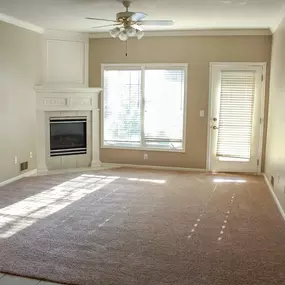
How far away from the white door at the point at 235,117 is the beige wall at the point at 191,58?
5.9 inches

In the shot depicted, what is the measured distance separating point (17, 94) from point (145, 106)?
235cm

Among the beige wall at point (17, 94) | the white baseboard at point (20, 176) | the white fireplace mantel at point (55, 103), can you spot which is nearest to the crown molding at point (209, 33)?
the white fireplace mantel at point (55, 103)

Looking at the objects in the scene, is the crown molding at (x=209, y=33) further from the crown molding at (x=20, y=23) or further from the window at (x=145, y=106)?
the crown molding at (x=20, y=23)

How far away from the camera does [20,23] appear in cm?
601

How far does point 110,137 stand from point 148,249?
4144mm

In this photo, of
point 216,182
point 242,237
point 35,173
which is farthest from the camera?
point 35,173

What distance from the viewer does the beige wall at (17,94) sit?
5.73 meters

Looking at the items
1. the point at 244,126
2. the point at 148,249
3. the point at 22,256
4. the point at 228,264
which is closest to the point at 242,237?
the point at 228,264

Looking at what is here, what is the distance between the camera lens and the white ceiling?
4676mm

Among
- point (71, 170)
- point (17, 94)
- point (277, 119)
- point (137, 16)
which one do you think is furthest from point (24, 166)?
point (277, 119)

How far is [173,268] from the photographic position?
3111 millimetres

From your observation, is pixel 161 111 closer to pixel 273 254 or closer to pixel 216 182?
pixel 216 182

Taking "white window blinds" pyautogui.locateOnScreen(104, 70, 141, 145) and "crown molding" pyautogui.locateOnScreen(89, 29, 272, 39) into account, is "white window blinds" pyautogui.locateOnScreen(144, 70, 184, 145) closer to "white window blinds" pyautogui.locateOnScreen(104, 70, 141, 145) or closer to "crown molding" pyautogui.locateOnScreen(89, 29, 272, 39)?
"white window blinds" pyautogui.locateOnScreen(104, 70, 141, 145)

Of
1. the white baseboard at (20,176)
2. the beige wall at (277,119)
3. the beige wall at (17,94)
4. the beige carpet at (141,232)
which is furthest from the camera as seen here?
the white baseboard at (20,176)
